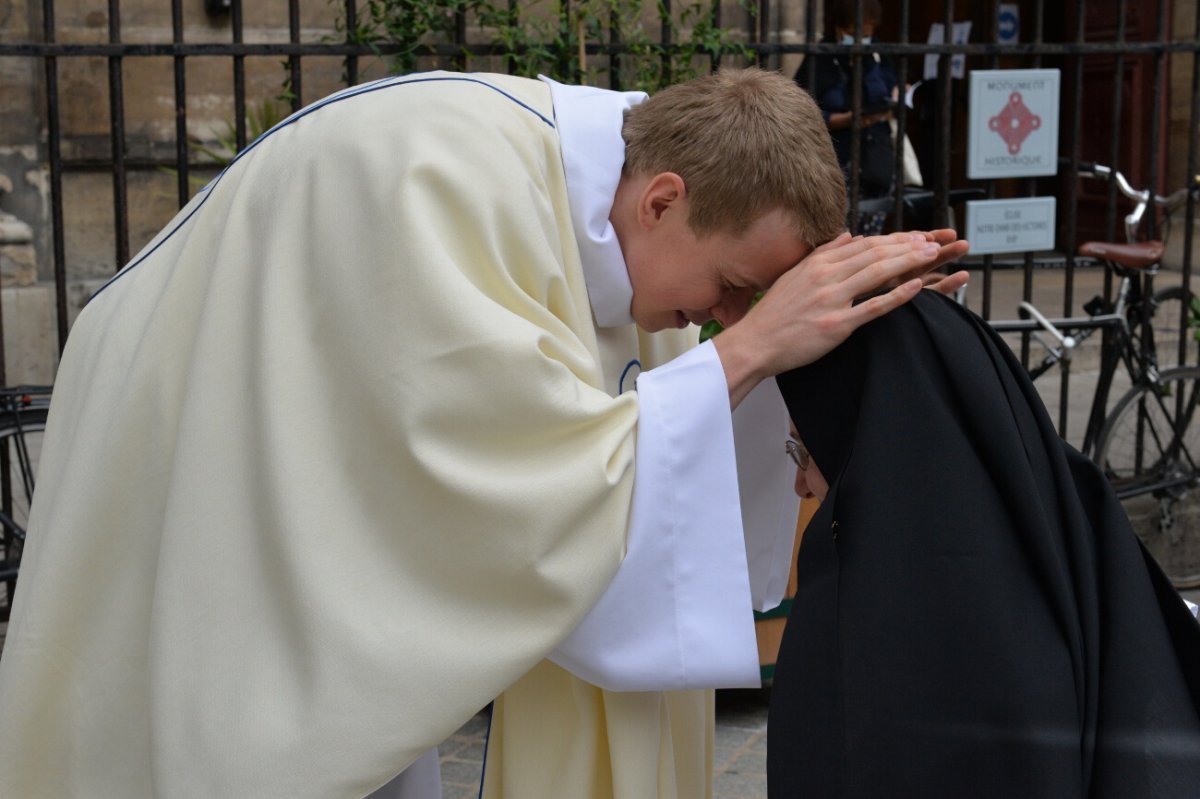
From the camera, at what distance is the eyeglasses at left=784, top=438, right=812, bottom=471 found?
211cm

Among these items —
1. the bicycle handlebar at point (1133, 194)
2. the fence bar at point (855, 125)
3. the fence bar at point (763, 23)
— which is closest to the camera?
the fence bar at point (763, 23)

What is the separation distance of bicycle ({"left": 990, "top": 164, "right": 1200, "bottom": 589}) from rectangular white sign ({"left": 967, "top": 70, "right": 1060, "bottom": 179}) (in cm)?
Answer: 36

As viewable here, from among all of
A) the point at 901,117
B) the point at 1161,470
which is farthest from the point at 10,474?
the point at 1161,470

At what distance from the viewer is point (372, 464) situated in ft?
5.72

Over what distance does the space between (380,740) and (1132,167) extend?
943 cm

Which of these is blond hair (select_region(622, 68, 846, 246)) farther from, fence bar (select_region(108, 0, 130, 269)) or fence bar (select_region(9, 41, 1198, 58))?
fence bar (select_region(108, 0, 130, 269))

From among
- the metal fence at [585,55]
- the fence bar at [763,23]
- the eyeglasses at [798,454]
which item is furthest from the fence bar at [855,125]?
the eyeglasses at [798,454]

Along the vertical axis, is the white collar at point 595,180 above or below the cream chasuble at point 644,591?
above

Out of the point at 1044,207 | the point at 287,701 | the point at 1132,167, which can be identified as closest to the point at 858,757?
the point at 287,701

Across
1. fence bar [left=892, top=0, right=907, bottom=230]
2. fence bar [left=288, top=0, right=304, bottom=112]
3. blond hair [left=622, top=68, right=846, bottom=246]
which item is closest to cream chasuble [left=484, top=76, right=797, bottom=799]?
blond hair [left=622, top=68, right=846, bottom=246]

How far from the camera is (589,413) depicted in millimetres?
1769

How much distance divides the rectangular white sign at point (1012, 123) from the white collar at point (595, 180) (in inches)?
131

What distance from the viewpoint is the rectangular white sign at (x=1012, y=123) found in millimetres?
5074

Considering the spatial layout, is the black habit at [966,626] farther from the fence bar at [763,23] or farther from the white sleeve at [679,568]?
the fence bar at [763,23]
